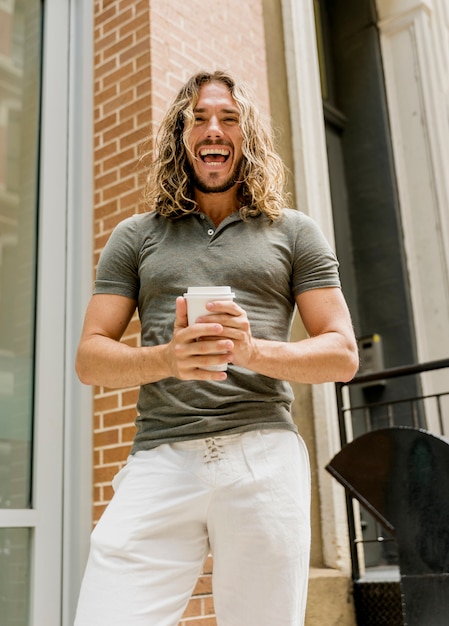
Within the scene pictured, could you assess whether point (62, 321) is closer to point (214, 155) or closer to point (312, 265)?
point (214, 155)

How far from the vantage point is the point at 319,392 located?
4156 mm

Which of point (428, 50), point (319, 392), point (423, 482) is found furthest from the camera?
point (428, 50)

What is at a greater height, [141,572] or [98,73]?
[98,73]

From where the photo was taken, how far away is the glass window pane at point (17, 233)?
3146mm

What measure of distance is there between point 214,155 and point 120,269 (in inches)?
15.6

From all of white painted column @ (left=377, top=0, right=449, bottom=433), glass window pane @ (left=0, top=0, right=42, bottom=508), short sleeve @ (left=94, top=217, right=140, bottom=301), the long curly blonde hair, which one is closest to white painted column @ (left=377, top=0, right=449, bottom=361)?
white painted column @ (left=377, top=0, right=449, bottom=433)

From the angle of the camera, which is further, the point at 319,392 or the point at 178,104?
the point at 319,392

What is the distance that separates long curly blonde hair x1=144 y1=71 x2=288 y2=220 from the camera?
1.93 meters

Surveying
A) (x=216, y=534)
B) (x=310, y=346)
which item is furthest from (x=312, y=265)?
(x=216, y=534)

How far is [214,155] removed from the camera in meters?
1.97

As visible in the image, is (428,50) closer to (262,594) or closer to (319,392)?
(319,392)

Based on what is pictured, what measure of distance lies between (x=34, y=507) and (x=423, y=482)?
5.33 ft

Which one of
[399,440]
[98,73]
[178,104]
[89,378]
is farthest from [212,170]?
[98,73]

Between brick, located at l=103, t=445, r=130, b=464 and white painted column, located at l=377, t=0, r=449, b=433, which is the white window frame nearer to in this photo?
brick, located at l=103, t=445, r=130, b=464
